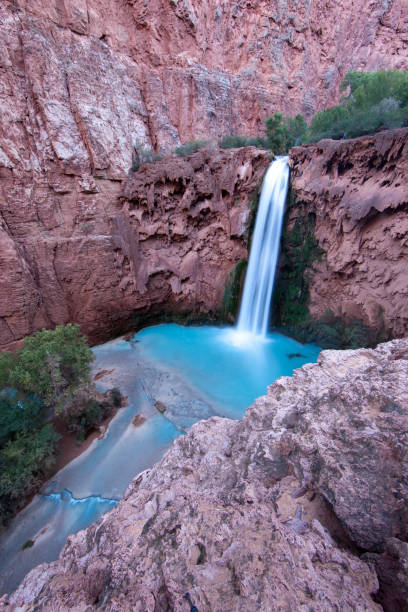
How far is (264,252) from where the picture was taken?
44.7 feet

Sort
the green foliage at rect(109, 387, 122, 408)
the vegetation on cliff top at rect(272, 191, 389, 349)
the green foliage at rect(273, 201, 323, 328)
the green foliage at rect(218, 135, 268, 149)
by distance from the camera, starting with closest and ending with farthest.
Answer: the green foliage at rect(109, 387, 122, 408) < the vegetation on cliff top at rect(272, 191, 389, 349) < the green foliage at rect(273, 201, 323, 328) < the green foliage at rect(218, 135, 268, 149)

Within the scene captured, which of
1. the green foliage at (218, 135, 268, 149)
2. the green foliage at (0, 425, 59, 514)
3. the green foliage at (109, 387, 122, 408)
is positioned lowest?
the green foliage at (0, 425, 59, 514)

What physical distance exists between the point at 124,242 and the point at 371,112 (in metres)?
12.6

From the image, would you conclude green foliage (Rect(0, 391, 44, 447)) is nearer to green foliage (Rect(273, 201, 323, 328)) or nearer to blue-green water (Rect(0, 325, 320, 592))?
blue-green water (Rect(0, 325, 320, 592))

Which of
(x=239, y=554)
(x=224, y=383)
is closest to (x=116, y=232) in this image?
(x=224, y=383)

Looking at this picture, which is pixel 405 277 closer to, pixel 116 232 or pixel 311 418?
pixel 311 418

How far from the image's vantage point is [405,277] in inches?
394

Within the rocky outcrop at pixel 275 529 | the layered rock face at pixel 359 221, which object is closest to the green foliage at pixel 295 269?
the layered rock face at pixel 359 221

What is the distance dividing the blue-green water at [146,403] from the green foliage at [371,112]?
10256 mm

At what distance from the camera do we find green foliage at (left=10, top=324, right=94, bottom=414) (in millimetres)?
7711

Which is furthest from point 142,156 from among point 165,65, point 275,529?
point 275,529

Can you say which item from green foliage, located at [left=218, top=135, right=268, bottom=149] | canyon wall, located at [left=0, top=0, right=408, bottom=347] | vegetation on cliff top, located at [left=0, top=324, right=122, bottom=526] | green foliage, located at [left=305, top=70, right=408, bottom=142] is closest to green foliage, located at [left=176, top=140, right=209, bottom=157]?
canyon wall, located at [left=0, top=0, right=408, bottom=347]

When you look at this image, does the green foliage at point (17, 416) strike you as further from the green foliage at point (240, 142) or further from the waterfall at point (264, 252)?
the green foliage at point (240, 142)

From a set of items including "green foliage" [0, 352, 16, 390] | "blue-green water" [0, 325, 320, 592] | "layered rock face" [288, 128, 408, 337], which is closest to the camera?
"blue-green water" [0, 325, 320, 592]
